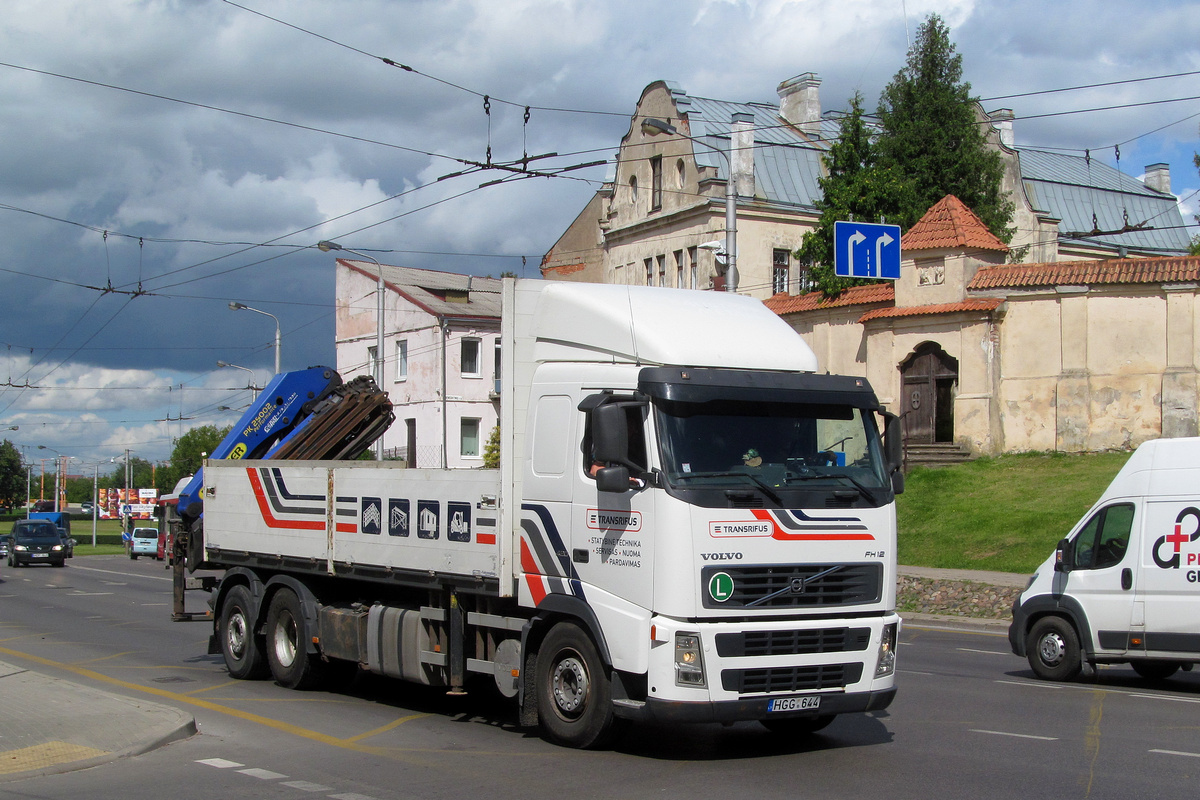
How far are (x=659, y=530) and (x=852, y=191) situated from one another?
3386cm

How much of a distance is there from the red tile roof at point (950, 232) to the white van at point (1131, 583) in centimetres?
2090

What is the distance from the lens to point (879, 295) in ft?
115

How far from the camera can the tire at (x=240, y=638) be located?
1249cm

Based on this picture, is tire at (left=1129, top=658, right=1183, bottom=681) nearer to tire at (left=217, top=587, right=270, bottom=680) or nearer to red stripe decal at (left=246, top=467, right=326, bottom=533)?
red stripe decal at (left=246, top=467, right=326, bottom=533)

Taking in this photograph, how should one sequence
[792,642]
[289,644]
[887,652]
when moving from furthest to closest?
[289,644] → [887,652] → [792,642]

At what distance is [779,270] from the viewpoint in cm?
4794

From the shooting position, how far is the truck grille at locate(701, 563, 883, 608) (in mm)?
7902

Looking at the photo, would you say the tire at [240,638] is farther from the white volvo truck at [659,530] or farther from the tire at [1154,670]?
the tire at [1154,670]

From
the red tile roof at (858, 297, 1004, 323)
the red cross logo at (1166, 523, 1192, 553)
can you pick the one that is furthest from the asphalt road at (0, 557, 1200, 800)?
the red tile roof at (858, 297, 1004, 323)

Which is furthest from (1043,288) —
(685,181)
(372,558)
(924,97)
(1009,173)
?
(372,558)

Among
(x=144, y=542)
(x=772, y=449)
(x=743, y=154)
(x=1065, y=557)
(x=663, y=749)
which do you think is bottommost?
(x=144, y=542)

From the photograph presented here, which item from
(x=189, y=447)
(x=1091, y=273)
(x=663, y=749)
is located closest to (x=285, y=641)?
(x=663, y=749)

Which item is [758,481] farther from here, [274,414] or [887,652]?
[274,414]

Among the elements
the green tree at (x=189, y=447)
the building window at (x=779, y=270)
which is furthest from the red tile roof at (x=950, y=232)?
the green tree at (x=189, y=447)
